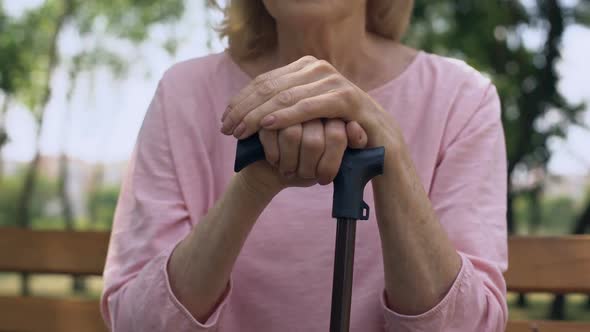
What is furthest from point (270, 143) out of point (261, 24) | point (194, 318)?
point (261, 24)

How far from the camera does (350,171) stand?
109 cm

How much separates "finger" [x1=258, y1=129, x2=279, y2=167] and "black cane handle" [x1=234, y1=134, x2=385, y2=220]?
0.05 ft

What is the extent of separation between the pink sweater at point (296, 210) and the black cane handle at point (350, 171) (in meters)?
0.34

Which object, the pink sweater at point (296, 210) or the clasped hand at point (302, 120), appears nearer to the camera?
the clasped hand at point (302, 120)

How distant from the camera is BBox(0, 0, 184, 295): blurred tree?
34.5ft

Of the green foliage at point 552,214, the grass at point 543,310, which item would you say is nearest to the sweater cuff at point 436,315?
the grass at point 543,310

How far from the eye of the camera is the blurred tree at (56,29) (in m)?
10.5

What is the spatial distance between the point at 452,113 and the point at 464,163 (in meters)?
0.14

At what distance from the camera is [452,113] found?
62.9 inches

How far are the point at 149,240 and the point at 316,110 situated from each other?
538 millimetres

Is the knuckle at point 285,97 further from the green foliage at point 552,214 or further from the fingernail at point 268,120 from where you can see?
the green foliage at point 552,214

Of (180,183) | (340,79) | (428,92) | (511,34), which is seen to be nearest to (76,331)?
(180,183)

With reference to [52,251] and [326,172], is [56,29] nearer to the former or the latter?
[52,251]

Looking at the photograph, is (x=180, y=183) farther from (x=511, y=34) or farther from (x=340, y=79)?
(x=511, y=34)
